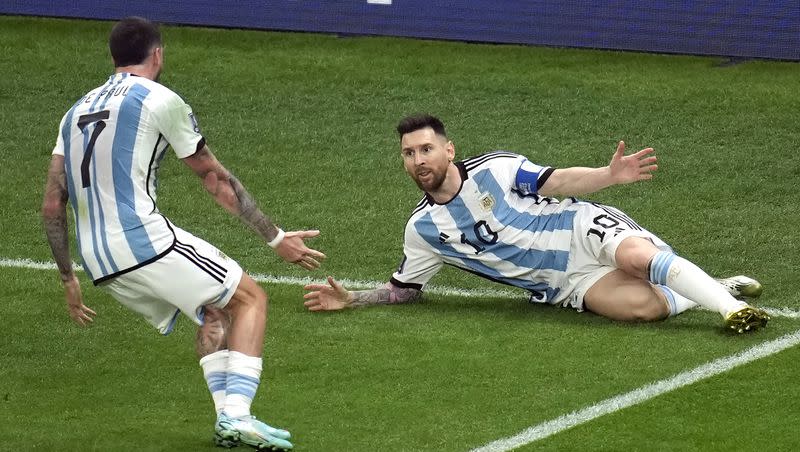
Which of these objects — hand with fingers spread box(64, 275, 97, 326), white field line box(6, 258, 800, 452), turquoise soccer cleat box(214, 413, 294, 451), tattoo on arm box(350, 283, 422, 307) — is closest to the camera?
turquoise soccer cleat box(214, 413, 294, 451)

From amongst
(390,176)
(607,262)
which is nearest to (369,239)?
(390,176)

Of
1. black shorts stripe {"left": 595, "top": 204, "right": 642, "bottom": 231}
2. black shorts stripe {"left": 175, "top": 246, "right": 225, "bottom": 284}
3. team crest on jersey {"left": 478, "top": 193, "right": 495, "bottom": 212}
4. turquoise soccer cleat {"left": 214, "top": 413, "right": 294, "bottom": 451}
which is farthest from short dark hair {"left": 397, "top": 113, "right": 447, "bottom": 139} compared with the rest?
turquoise soccer cleat {"left": 214, "top": 413, "right": 294, "bottom": 451}

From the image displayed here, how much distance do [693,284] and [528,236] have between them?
1024 millimetres

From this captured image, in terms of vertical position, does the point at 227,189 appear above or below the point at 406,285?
above

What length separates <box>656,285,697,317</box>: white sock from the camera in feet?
26.7

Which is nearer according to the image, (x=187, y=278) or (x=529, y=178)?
(x=187, y=278)

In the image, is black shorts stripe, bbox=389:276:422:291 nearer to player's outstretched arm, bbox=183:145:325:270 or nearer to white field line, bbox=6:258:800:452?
white field line, bbox=6:258:800:452

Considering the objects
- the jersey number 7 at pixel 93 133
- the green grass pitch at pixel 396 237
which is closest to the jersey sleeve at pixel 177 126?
the jersey number 7 at pixel 93 133

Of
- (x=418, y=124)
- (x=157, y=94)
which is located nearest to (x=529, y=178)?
(x=418, y=124)

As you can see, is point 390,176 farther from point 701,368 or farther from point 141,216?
point 141,216

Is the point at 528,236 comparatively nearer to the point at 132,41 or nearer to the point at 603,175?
the point at 603,175

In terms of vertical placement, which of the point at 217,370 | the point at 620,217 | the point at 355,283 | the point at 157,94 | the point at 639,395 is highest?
the point at 157,94

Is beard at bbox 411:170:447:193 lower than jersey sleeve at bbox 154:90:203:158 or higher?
lower

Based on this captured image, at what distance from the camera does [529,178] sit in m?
8.21
